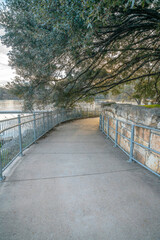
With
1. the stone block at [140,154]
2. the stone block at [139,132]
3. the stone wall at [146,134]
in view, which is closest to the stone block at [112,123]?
the stone wall at [146,134]

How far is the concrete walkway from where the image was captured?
5.89ft

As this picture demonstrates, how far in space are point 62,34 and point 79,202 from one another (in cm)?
456

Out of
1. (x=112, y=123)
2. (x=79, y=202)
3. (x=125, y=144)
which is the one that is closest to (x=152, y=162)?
(x=125, y=144)

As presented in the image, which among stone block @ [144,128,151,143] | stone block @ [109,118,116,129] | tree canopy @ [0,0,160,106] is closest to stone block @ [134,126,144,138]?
stone block @ [144,128,151,143]

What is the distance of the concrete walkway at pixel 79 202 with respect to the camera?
5.89ft

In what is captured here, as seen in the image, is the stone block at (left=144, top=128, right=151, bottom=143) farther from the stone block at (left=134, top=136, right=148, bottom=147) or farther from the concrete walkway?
the concrete walkway

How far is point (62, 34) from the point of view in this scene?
414cm

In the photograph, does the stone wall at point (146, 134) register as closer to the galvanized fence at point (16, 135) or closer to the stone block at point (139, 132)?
the stone block at point (139, 132)

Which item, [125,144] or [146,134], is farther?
[125,144]

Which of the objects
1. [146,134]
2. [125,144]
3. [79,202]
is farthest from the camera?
[125,144]

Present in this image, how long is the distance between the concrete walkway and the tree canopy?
10.7ft

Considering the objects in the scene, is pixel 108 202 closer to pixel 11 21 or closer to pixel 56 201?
pixel 56 201

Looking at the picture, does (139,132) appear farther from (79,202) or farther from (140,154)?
(79,202)

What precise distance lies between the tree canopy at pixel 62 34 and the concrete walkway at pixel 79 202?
3258 millimetres
